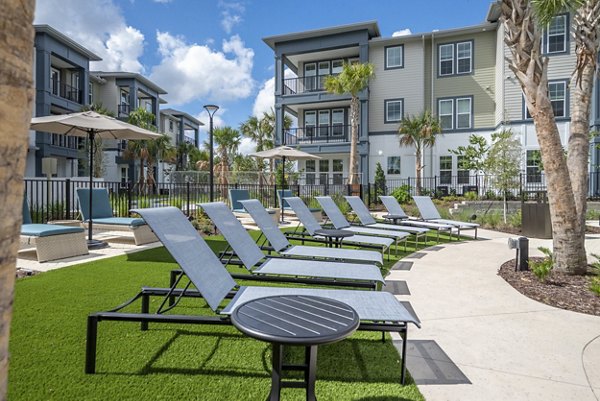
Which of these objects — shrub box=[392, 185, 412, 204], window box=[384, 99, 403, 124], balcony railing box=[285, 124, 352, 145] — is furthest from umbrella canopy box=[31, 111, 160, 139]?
window box=[384, 99, 403, 124]

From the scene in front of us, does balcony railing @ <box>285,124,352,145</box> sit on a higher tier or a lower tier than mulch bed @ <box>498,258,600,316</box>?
higher

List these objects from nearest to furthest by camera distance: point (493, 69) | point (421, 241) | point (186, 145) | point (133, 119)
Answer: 1. point (421, 241)
2. point (493, 69)
3. point (133, 119)
4. point (186, 145)

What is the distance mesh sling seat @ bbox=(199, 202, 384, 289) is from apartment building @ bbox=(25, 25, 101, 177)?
74.1 feet

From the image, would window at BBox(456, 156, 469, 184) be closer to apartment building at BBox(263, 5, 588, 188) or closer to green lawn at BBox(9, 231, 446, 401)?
apartment building at BBox(263, 5, 588, 188)

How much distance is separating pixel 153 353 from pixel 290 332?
5.43 ft

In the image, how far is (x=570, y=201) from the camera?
530 centimetres

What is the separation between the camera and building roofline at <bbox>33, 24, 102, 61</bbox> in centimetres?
2388

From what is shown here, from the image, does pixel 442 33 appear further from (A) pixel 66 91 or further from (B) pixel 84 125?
(A) pixel 66 91

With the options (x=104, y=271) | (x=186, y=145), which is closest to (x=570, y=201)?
(x=104, y=271)

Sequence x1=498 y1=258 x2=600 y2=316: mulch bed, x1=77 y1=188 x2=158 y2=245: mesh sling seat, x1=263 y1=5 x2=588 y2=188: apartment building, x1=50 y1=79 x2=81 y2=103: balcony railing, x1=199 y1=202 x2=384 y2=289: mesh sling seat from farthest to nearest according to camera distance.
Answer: x1=50 y1=79 x2=81 y2=103: balcony railing
x1=263 y1=5 x2=588 y2=188: apartment building
x1=77 y1=188 x2=158 y2=245: mesh sling seat
x1=498 y1=258 x2=600 y2=316: mulch bed
x1=199 y1=202 x2=384 y2=289: mesh sling seat

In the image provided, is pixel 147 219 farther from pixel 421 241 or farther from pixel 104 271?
pixel 421 241

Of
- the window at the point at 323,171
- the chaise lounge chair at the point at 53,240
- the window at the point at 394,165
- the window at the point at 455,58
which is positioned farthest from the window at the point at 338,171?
the chaise lounge chair at the point at 53,240

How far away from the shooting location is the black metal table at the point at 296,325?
6.17 ft

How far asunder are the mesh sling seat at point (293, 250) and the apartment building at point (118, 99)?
3053 centimetres
